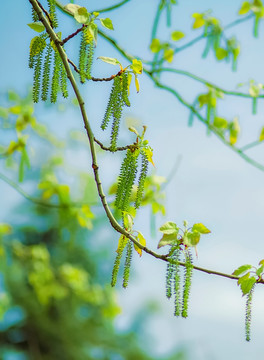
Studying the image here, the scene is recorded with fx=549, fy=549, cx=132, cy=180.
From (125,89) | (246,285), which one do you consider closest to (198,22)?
(125,89)

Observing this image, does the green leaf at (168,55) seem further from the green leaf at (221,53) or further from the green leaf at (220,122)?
the green leaf at (220,122)

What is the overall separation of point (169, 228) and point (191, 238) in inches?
1.9

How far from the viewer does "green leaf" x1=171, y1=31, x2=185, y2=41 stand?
2.34 meters

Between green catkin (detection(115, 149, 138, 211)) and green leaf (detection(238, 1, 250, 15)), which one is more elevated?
green leaf (detection(238, 1, 250, 15))

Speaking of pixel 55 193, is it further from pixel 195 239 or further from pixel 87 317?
pixel 87 317

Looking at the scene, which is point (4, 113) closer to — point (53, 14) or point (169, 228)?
point (53, 14)

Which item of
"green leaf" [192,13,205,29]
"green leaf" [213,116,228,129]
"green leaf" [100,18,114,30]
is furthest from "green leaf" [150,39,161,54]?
"green leaf" [100,18,114,30]

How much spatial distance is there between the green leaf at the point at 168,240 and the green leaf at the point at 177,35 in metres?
1.47

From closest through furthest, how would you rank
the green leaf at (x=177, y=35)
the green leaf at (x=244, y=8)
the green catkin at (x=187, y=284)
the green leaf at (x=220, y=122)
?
the green catkin at (x=187, y=284)
the green leaf at (x=220, y=122)
the green leaf at (x=244, y=8)
the green leaf at (x=177, y=35)

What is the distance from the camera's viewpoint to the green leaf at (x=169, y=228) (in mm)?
1067

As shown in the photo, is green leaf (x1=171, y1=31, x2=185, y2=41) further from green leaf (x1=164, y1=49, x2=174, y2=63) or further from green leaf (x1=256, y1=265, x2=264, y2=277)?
green leaf (x1=256, y1=265, x2=264, y2=277)

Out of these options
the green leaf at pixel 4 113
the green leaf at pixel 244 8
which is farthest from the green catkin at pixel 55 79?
the green leaf at pixel 4 113

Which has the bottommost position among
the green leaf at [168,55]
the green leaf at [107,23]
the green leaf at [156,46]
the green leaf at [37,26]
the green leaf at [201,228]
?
the green leaf at [201,228]

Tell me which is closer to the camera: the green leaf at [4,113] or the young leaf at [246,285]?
the young leaf at [246,285]
